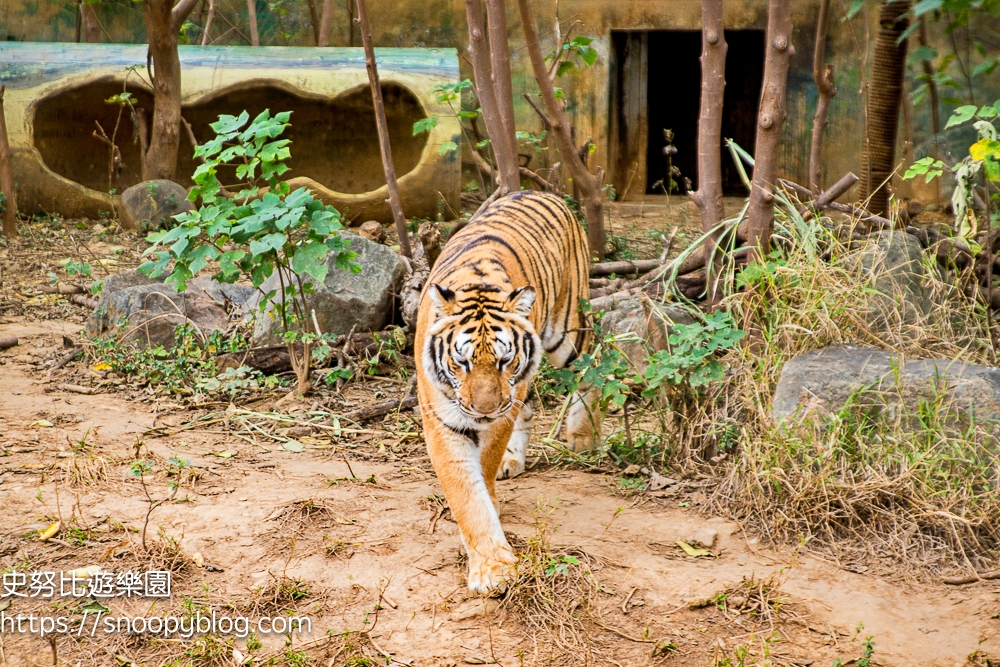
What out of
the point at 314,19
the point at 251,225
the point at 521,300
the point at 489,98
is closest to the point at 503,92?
the point at 489,98

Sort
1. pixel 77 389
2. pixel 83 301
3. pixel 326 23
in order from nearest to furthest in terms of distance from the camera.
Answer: pixel 77 389 → pixel 83 301 → pixel 326 23

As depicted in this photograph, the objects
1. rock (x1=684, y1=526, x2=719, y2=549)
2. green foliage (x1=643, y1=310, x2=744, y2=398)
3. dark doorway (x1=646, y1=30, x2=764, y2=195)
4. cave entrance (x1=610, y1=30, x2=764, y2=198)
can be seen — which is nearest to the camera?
rock (x1=684, y1=526, x2=719, y2=549)

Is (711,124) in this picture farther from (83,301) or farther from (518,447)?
(83,301)

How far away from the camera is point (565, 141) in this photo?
20.0ft

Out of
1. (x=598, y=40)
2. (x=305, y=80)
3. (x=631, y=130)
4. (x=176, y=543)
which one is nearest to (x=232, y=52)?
(x=305, y=80)

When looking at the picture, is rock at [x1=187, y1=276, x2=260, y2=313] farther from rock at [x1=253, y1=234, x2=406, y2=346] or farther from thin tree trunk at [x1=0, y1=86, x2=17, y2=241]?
thin tree trunk at [x1=0, y1=86, x2=17, y2=241]

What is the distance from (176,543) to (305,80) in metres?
6.46

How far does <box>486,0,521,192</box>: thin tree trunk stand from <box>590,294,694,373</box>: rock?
1.04 meters

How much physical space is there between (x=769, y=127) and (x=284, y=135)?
6.46m

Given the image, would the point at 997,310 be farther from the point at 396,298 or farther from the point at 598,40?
the point at 598,40

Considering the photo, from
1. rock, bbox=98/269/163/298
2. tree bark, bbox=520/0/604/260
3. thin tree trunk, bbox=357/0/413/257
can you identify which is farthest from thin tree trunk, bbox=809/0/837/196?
rock, bbox=98/269/163/298

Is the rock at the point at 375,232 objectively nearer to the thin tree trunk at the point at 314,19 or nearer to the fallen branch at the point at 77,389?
the fallen branch at the point at 77,389

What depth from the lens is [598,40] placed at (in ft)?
32.6

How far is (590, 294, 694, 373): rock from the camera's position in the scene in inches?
167
